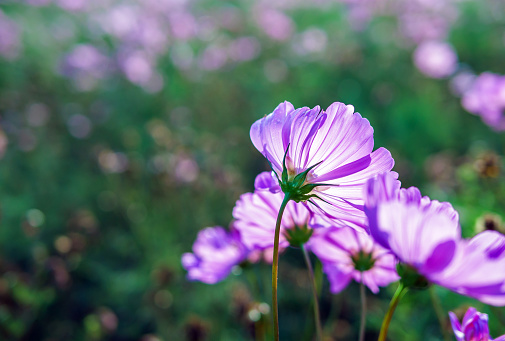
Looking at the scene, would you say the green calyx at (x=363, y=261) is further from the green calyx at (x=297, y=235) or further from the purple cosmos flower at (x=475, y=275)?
the purple cosmos flower at (x=475, y=275)

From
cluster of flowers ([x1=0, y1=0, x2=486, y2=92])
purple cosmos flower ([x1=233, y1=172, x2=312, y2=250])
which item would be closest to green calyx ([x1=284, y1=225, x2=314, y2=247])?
purple cosmos flower ([x1=233, y1=172, x2=312, y2=250])

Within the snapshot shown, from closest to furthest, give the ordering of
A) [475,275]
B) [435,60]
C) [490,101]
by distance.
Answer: [475,275] < [490,101] < [435,60]

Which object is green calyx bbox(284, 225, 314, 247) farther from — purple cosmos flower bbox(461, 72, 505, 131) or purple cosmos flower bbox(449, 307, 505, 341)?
purple cosmos flower bbox(461, 72, 505, 131)

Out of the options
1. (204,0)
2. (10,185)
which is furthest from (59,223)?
(204,0)

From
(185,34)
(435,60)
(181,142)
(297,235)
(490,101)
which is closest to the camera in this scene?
(297,235)

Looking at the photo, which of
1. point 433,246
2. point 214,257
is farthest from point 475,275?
point 214,257

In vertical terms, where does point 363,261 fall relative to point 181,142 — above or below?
above

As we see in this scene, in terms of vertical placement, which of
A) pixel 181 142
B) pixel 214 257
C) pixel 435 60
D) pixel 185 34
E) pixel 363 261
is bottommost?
pixel 181 142

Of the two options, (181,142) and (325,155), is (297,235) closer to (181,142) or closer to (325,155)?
(325,155)
